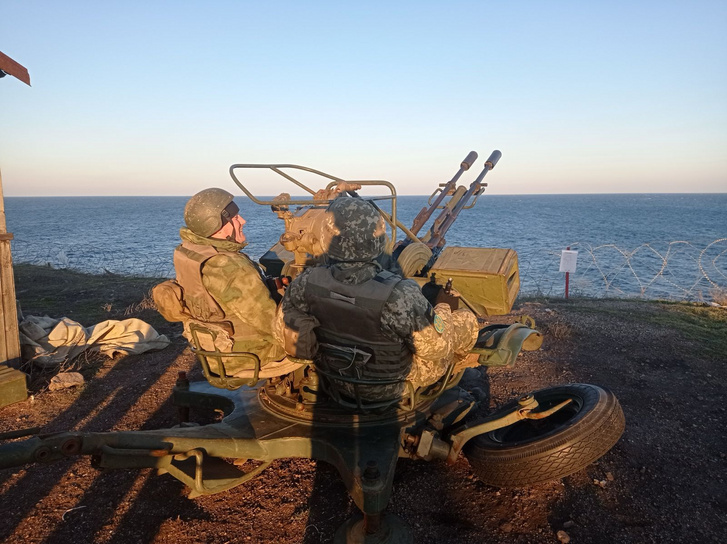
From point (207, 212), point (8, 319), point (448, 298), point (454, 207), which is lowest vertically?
point (8, 319)

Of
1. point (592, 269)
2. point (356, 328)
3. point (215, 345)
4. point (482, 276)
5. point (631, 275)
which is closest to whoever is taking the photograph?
point (356, 328)

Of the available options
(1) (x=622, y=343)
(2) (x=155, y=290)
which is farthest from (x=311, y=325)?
(1) (x=622, y=343)

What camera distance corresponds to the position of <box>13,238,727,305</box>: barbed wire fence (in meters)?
16.6

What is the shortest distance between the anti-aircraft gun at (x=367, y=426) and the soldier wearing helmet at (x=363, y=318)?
195 mm

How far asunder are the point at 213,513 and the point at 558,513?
2407 millimetres

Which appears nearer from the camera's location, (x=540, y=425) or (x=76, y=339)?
(x=540, y=425)

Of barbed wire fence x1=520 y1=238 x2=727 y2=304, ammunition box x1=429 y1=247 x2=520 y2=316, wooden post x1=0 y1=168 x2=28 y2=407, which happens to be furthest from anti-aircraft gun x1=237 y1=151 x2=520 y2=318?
barbed wire fence x1=520 y1=238 x2=727 y2=304

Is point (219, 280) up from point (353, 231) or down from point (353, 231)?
down

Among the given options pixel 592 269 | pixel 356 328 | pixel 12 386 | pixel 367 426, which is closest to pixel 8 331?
pixel 12 386

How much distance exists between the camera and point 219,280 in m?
3.55

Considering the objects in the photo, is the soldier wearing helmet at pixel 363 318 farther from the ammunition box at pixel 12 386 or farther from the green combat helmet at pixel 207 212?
the ammunition box at pixel 12 386

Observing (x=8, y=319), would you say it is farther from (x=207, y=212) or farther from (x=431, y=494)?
(x=431, y=494)

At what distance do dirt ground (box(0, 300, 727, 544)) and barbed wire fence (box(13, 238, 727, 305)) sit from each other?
30.1ft

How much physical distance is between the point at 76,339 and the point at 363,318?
16.9ft
